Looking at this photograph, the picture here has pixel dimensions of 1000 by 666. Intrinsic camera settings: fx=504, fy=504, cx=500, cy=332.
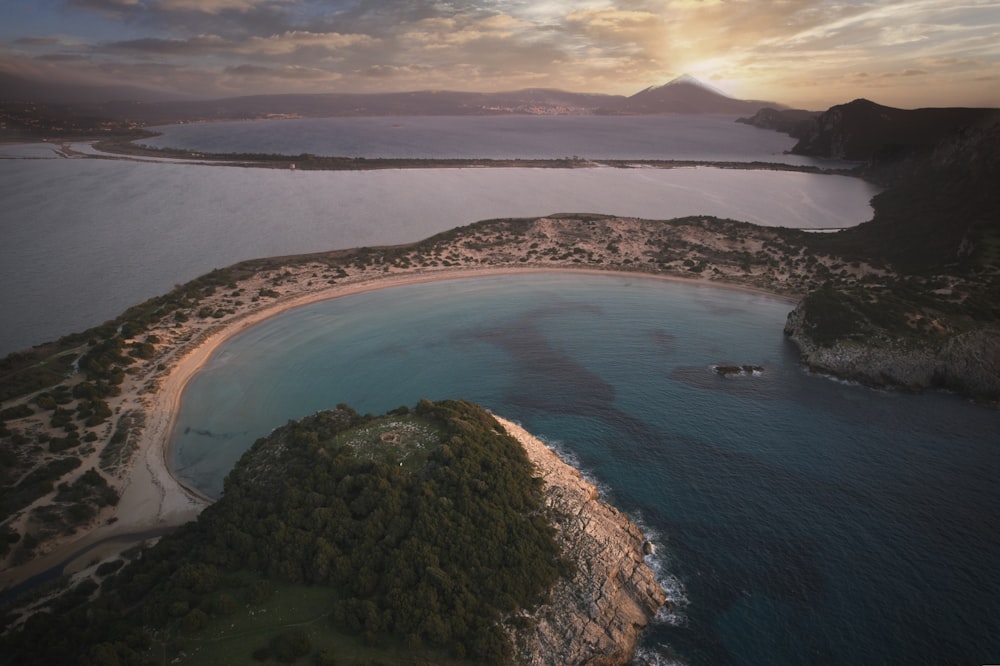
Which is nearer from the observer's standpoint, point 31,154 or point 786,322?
point 786,322

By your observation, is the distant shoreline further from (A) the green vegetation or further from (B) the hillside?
(B) the hillside

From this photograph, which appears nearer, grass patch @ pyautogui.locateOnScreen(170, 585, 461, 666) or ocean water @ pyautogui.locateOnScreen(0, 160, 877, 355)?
grass patch @ pyautogui.locateOnScreen(170, 585, 461, 666)

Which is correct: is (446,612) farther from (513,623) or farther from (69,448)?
(69,448)

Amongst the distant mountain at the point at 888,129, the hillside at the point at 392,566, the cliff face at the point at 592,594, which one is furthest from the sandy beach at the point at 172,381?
the distant mountain at the point at 888,129

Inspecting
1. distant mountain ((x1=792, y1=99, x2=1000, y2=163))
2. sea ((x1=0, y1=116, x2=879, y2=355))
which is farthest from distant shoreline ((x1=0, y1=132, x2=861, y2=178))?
distant mountain ((x1=792, y1=99, x2=1000, y2=163))

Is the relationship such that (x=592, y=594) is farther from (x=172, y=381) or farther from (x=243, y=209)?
(x=243, y=209)

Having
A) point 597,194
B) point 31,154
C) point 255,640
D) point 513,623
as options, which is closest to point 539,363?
point 513,623
